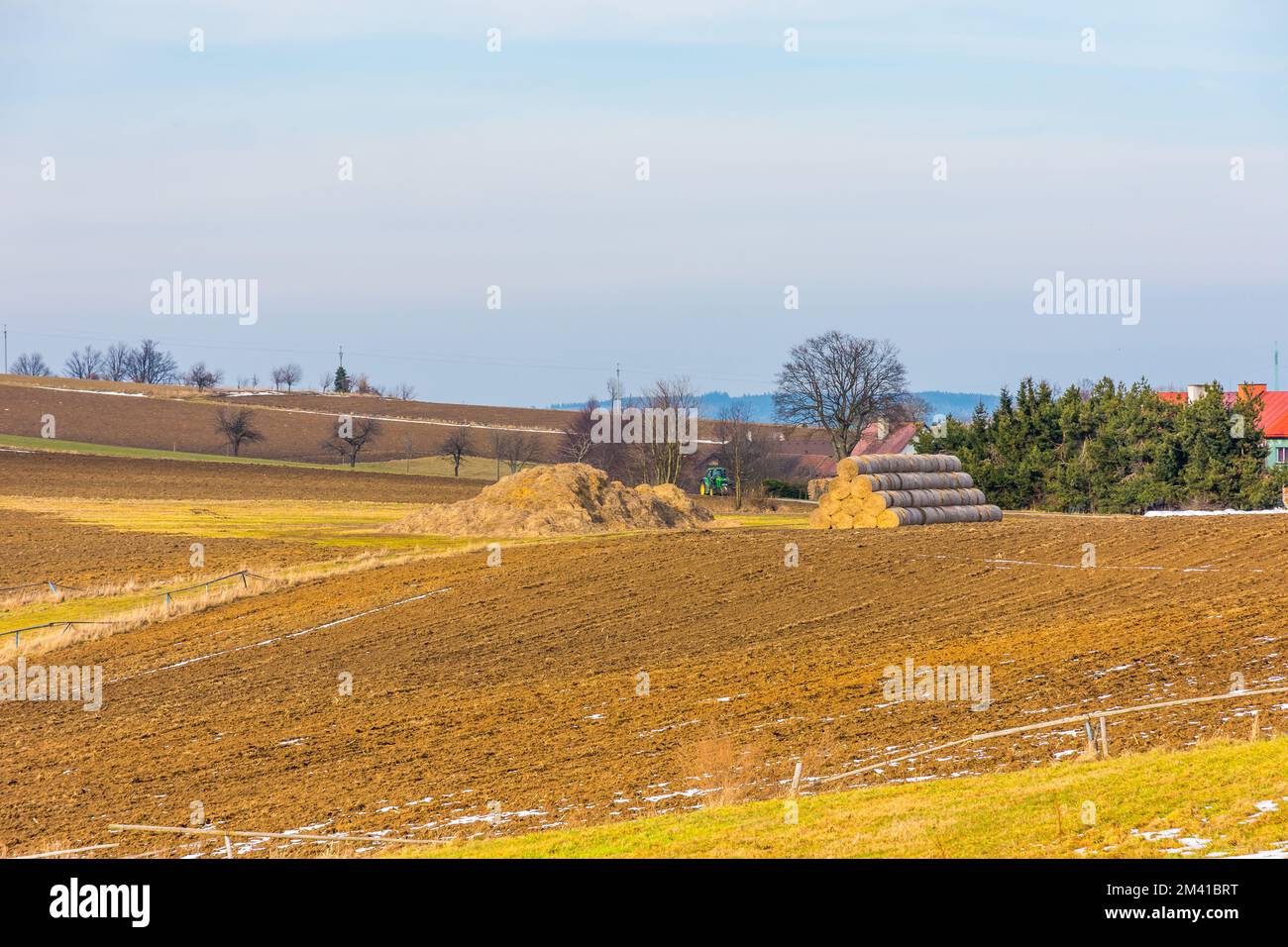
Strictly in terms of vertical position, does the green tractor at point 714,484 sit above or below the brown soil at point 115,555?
above

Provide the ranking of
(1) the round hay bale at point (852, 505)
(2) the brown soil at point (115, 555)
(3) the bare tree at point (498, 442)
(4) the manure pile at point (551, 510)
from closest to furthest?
(2) the brown soil at point (115, 555)
(1) the round hay bale at point (852, 505)
(4) the manure pile at point (551, 510)
(3) the bare tree at point (498, 442)

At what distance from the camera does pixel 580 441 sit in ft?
338

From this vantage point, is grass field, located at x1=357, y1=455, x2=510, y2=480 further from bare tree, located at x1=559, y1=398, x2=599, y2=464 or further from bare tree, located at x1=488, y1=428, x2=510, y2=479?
bare tree, located at x1=559, y1=398, x2=599, y2=464

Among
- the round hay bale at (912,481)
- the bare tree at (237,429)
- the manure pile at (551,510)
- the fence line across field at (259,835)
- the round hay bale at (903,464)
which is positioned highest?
the bare tree at (237,429)

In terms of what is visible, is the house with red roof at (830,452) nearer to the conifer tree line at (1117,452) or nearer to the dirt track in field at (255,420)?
the dirt track in field at (255,420)

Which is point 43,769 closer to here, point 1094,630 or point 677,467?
point 1094,630

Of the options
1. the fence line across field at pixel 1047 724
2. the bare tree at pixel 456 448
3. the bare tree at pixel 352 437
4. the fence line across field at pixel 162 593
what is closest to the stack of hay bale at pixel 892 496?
the fence line across field at pixel 162 593

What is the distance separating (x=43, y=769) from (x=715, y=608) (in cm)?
1482

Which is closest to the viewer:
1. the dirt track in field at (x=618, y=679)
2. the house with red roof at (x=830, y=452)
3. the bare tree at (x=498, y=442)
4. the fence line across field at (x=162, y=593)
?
the dirt track in field at (x=618, y=679)

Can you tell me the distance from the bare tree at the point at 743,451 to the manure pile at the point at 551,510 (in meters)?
22.8

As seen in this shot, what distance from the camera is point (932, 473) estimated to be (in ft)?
161

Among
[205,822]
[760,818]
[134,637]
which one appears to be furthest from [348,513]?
[760,818]

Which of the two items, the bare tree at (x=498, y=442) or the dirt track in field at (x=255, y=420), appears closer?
the bare tree at (x=498, y=442)

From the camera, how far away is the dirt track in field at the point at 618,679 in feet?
54.0
